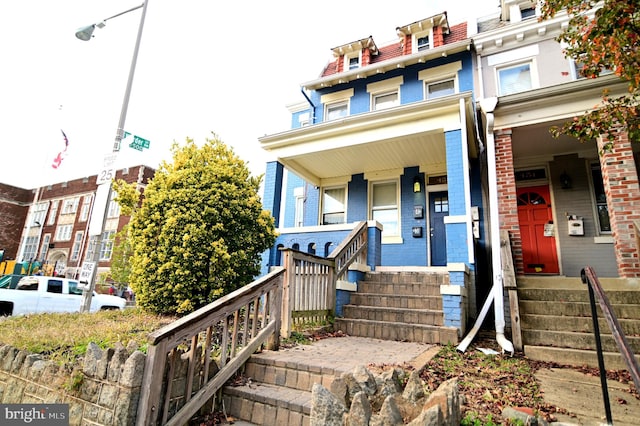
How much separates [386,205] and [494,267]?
15.9ft

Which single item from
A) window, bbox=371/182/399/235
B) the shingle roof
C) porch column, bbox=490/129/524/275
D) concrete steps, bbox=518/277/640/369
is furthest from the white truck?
the shingle roof

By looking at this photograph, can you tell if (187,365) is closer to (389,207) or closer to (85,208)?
(389,207)

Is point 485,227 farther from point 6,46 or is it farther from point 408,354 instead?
point 6,46

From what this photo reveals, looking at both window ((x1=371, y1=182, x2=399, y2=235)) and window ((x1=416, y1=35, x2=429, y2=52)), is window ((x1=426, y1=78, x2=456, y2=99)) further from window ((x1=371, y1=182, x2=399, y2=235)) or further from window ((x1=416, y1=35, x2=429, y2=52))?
window ((x1=371, y1=182, x2=399, y2=235))

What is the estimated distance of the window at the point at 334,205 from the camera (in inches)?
415

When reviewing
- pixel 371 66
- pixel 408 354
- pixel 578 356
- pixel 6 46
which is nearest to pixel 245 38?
pixel 371 66

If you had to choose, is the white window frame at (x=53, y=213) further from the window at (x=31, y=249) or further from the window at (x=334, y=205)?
the window at (x=334, y=205)

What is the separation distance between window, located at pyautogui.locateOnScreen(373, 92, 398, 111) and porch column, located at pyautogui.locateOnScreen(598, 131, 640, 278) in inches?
246

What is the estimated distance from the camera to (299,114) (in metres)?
12.9

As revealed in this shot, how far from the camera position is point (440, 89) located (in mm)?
9891

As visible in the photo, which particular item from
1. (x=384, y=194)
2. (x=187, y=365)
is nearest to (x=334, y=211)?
(x=384, y=194)

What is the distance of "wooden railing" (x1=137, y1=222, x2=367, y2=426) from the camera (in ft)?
8.48

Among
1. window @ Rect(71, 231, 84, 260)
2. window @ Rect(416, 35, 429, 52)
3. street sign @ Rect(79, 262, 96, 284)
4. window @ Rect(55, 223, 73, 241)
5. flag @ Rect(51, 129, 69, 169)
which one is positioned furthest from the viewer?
window @ Rect(55, 223, 73, 241)

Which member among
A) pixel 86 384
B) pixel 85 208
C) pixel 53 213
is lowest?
pixel 86 384
